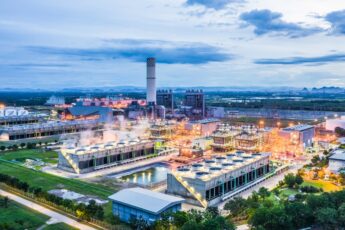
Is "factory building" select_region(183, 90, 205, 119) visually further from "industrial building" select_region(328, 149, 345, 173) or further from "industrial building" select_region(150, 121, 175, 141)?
"industrial building" select_region(328, 149, 345, 173)

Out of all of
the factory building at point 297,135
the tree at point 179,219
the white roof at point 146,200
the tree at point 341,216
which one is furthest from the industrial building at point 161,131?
the tree at point 341,216

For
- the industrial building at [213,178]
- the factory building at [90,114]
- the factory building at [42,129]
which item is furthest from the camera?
the factory building at [90,114]

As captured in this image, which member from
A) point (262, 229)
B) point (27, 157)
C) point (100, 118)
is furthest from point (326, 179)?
point (100, 118)

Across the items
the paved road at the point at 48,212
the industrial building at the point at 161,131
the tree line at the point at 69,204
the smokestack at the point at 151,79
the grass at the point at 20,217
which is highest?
the smokestack at the point at 151,79

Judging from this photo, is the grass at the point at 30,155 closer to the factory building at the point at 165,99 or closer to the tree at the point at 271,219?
the tree at the point at 271,219

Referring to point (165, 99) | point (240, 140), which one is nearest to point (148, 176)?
point (240, 140)

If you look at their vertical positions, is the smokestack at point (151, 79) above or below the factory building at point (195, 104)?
above
